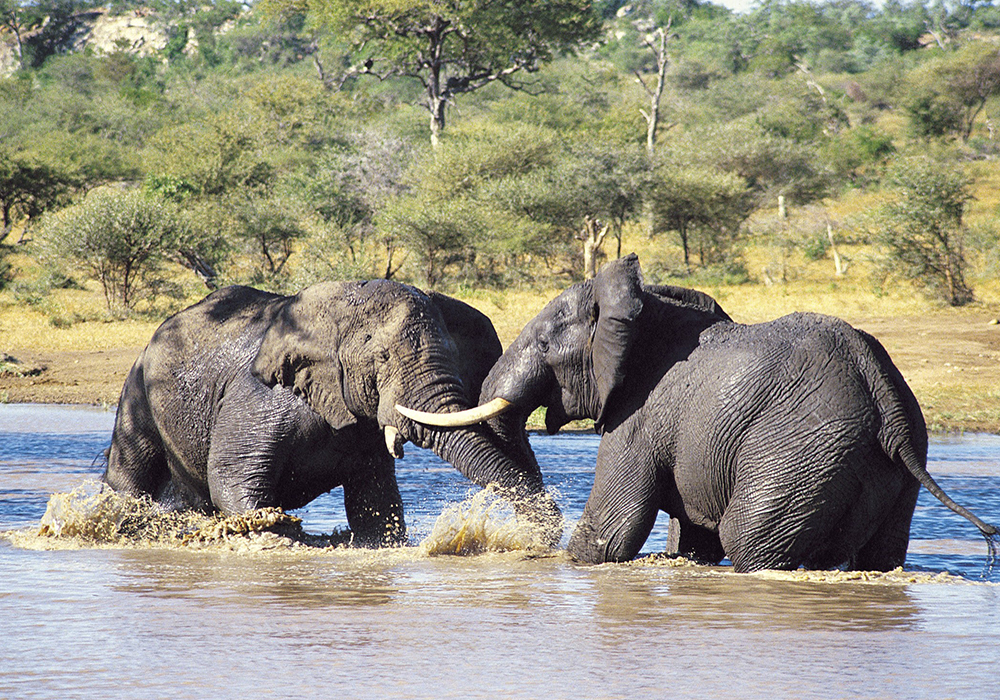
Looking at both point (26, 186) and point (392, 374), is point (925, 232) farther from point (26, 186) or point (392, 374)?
point (26, 186)

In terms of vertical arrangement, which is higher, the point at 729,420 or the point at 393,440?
the point at 729,420

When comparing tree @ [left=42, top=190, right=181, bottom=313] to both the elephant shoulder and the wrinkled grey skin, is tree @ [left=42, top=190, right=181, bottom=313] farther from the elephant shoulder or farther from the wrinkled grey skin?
the wrinkled grey skin

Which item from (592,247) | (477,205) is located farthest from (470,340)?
(477,205)

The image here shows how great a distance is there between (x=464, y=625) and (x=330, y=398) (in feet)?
7.19

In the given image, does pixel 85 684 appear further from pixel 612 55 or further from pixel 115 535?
pixel 612 55

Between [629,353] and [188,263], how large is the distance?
28.3 meters

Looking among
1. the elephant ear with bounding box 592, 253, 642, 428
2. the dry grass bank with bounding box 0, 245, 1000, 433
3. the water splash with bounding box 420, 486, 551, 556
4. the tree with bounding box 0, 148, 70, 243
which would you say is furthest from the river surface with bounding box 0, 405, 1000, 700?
the tree with bounding box 0, 148, 70, 243

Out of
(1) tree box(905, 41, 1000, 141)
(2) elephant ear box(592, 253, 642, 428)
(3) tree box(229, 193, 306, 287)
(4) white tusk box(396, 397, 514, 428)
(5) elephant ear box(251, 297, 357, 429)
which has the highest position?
(1) tree box(905, 41, 1000, 141)

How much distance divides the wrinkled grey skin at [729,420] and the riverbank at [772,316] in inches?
361

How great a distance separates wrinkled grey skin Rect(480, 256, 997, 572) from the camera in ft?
16.9

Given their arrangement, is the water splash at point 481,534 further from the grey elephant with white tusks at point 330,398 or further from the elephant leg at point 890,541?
the elephant leg at point 890,541

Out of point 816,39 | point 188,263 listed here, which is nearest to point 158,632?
point 188,263

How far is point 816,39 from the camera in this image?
280ft

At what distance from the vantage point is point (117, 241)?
2764 cm
